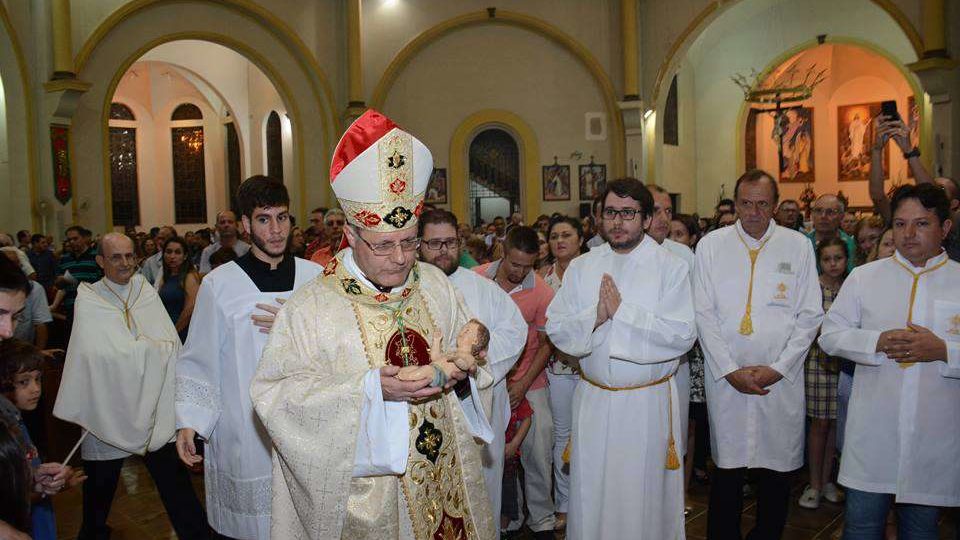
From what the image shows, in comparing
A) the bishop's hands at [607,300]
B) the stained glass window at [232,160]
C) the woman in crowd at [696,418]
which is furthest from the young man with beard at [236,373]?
the stained glass window at [232,160]

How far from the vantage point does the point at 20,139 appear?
1235 cm

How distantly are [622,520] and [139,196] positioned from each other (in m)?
24.5

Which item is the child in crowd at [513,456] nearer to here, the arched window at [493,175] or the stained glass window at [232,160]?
the arched window at [493,175]

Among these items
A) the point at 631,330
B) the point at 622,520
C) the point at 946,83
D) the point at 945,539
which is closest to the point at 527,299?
the point at 631,330

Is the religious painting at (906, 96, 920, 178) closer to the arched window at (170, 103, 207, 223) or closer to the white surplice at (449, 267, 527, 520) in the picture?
the white surplice at (449, 267, 527, 520)

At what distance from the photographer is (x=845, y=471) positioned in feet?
12.3

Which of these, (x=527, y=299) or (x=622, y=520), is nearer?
(x=622, y=520)

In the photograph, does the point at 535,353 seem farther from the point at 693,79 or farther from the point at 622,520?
the point at 693,79

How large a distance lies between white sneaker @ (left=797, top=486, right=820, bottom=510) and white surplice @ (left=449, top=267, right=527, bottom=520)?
98.8 inches

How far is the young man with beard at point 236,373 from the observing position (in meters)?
3.55

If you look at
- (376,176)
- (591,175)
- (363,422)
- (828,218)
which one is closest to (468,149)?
(591,175)

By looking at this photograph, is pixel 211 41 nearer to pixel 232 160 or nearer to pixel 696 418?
pixel 232 160

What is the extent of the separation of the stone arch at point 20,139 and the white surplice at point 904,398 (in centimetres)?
1225

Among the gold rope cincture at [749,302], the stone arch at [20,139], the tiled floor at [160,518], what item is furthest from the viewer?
the stone arch at [20,139]
